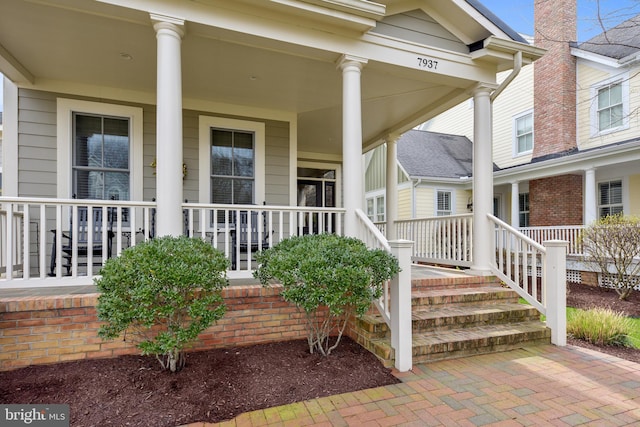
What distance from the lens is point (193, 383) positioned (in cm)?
274

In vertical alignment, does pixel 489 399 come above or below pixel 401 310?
below

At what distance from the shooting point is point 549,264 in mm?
3955

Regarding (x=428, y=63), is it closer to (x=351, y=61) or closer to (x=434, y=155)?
(x=351, y=61)

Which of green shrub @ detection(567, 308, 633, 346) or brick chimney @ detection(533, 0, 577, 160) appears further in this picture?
brick chimney @ detection(533, 0, 577, 160)

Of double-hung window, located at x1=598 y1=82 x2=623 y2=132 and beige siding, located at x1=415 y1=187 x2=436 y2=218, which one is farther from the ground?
double-hung window, located at x1=598 y1=82 x2=623 y2=132

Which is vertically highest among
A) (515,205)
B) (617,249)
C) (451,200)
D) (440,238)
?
(451,200)

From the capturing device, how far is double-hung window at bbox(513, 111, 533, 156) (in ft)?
35.7

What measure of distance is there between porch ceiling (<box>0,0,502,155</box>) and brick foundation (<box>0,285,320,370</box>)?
277 centimetres

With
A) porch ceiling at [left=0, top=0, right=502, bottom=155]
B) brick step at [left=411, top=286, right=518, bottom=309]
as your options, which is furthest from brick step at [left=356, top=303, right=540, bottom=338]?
porch ceiling at [left=0, top=0, right=502, bottom=155]

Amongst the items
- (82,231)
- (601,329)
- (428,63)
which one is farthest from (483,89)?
(82,231)

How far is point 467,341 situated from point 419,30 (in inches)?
154

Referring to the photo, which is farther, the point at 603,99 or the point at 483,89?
the point at 603,99

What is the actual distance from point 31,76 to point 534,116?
1248cm

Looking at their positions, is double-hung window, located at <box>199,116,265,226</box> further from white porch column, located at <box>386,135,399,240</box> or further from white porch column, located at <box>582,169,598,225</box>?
white porch column, located at <box>582,169,598,225</box>
